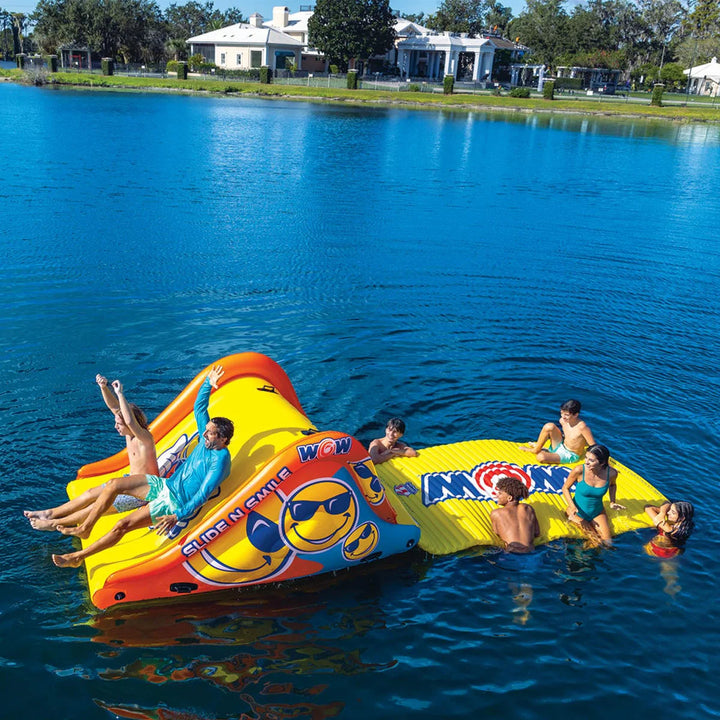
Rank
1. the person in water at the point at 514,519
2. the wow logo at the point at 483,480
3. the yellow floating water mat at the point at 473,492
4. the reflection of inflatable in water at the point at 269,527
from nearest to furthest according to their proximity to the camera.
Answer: the reflection of inflatable in water at the point at 269,527, the person in water at the point at 514,519, the yellow floating water mat at the point at 473,492, the wow logo at the point at 483,480

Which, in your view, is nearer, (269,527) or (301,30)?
(269,527)

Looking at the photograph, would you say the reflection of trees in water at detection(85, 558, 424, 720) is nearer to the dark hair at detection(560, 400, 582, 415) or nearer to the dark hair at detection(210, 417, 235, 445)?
the dark hair at detection(210, 417, 235, 445)

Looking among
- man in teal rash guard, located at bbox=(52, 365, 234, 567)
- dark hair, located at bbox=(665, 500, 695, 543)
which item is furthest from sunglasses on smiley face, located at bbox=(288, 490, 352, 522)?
dark hair, located at bbox=(665, 500, 695, 543)

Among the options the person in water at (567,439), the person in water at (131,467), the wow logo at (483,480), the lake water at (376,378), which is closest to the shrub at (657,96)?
the lake water at (376,378)

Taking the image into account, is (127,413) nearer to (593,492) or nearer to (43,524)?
(43,524)

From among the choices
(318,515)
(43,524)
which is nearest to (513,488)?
(318,515)

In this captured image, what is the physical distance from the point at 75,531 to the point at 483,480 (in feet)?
16.1

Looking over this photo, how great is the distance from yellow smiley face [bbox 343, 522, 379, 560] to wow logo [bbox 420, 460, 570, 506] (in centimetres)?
126

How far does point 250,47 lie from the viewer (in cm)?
8794

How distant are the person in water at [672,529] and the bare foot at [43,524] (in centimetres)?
691

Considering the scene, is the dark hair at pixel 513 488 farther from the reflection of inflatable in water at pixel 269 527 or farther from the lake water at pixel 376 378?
the reflection of inflatable in water at pixel 269 527

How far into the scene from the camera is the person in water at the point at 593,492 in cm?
841

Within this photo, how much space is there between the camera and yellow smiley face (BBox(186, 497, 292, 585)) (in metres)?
7.07

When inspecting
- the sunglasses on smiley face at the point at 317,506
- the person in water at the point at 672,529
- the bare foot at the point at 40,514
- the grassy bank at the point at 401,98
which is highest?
the grassy bank at the point at 401,98
